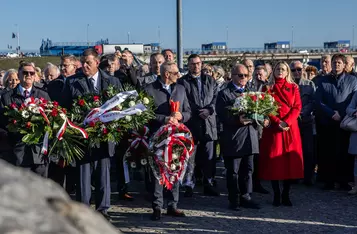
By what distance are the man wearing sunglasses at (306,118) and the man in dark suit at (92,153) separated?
3.67 metres

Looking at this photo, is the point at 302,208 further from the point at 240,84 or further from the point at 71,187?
the point at 71,187

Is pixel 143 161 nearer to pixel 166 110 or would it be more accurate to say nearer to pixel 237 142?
pixel 166 110

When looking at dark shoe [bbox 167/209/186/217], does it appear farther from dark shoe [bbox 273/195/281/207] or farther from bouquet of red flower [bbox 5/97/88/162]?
bouquet of red flower [bbox 5/97/88/162]

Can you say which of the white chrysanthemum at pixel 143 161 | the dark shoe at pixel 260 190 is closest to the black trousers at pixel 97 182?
the white chrysanthemum at pixel 143 161

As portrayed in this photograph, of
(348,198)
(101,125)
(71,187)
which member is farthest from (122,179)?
(348,198)

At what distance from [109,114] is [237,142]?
6.60 ft

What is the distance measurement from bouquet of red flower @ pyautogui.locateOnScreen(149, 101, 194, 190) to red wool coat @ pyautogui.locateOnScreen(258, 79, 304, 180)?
138 cm

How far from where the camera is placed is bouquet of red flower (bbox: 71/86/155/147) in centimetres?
629

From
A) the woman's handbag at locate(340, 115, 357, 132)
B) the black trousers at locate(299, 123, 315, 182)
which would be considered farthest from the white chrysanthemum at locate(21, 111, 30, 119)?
the black trousers at locate(299, 123, 315, 182)

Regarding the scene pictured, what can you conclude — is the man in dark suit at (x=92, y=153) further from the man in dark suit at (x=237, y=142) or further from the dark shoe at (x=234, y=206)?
the dark shoe at (x=234, y=206)

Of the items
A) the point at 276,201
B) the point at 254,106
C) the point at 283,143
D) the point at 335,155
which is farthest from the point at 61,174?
the point at 335,155

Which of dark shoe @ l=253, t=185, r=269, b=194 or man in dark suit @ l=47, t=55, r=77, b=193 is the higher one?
man in dark suit @ l=47, t=55, r=77, b=193

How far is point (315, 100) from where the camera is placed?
927cm

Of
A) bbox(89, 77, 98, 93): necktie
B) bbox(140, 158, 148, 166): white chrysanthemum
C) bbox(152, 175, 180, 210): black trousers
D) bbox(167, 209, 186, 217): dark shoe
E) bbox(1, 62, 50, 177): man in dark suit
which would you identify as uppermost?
bbox(89, 77, 98, 93): necktie
